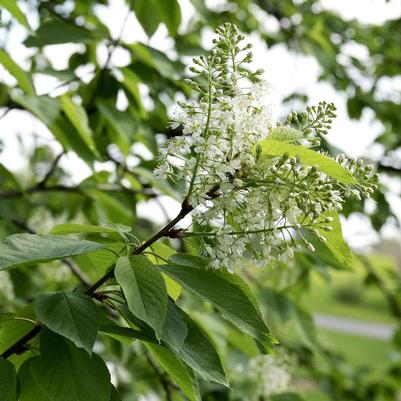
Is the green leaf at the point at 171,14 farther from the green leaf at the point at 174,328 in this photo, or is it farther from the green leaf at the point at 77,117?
the green leaf at the point at 174,328

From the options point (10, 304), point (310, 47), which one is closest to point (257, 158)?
point (10, 304)

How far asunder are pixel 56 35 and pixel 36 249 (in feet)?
4.68

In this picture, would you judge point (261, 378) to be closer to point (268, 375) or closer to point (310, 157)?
point (268, 375)

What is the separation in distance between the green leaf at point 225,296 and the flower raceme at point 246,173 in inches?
1.5

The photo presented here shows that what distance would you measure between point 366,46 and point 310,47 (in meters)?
1.57

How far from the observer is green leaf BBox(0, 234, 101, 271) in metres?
1.23

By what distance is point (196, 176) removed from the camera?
139 cm

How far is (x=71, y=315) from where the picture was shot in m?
1.27

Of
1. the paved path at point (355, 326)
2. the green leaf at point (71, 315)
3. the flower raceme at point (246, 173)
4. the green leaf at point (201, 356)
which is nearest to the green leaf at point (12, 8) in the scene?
the flower raceme at point (246, 173)

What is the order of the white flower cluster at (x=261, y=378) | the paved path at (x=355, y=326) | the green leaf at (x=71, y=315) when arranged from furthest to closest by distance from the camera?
the paved path at (x=355, y=326)
the white flower cluster at (x=261, y=378)
the green leaf at (x=71, y=315)

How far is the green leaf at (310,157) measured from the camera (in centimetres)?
130

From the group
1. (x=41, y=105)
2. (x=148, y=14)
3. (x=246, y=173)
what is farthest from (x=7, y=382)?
(x=148, y=14)

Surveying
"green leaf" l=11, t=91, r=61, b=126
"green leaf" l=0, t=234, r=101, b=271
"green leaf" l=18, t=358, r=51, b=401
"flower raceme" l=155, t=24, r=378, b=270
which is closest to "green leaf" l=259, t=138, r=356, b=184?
"flower raceme" l=155, t=24, r=378, b=270

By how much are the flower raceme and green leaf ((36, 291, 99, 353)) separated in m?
0.26
